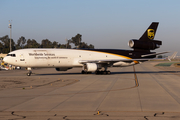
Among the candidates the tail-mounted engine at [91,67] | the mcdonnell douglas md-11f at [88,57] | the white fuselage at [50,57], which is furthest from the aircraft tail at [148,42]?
the tail-mounted engine at [91,67]

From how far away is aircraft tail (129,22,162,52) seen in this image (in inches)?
1628

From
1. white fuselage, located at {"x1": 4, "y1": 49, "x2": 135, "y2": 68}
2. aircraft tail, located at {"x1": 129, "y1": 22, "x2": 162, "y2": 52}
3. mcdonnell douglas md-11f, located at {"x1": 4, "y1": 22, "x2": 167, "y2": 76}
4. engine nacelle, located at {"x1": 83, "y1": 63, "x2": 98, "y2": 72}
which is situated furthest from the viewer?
aircraft tail, located at {"x1": 129, "y1": 22, "x2": 162, "y2": 52}

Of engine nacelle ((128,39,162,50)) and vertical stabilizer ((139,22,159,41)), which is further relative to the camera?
vertical stabilizer ((139,22,159,41))

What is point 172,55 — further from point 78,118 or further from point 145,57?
point 78,118

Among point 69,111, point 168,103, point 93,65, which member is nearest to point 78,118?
point 69,111

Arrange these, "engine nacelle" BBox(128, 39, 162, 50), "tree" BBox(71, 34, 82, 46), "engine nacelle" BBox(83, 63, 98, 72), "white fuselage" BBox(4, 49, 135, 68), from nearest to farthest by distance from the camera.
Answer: "white fuselage" BBox(4, 49, 135, 68) < "engine nacelle" BBox(83, 63, 98, 72) < "engine nacelle" BBox(128, 39, 162, 50) < "tree" BBox(71, 34, 82, 46)

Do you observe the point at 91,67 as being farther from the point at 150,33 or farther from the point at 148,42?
the point at 150,33

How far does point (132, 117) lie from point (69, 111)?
3.13 meters

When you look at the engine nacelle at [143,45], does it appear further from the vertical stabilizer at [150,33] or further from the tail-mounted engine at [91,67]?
the tail-mounted engine at [91,67]

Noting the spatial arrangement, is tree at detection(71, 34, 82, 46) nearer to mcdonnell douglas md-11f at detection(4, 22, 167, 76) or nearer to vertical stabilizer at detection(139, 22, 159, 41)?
vertical stabilizer at detection(139, 22, 159, 41)

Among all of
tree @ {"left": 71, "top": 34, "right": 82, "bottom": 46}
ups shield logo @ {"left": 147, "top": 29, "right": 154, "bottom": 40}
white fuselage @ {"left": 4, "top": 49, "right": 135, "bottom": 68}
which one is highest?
tree @ {"left": 71, "top": 34, "right": 82, "bottom": 46}

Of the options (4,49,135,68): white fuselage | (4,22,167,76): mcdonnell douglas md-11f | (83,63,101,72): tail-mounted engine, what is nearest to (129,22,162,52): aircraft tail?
(4,22,167,76): mcdonnell douglas md-11f

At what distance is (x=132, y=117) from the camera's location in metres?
10.1

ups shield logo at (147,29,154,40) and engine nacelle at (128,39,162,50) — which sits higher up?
ups shield logo at (147,29,154,40)
